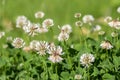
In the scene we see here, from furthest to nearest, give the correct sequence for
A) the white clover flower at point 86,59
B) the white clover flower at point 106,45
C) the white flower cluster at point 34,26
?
the white flower cluster at point 34,26 → the white clover flower at point 106,45 → the white clover flower at point 86,59

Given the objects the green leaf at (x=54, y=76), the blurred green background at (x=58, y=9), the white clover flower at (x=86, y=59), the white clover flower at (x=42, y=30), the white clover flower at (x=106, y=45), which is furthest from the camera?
the blurred green background at (x=58, y=9)

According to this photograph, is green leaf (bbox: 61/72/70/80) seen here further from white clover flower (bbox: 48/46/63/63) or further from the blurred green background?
the blurred green background

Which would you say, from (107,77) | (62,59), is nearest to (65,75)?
(62,59)

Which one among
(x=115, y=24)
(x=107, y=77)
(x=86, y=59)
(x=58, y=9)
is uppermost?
(x=58, y=9)

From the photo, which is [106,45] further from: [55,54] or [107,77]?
[55,54]

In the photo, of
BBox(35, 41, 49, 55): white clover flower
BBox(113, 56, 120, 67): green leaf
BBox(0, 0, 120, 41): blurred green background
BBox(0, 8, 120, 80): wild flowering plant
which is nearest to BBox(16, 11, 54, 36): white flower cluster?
BBox(0, 8, 120, 80): wild flowering plant

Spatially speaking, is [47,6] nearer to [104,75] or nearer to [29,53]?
[29,53]

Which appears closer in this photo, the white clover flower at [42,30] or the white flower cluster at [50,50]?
the white flower cluster at [50,50]

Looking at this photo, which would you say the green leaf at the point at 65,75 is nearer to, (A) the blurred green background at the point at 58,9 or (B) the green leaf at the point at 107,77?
(B) the green leaf at the point at 107,77

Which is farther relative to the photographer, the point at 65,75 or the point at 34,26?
the point at 34,26

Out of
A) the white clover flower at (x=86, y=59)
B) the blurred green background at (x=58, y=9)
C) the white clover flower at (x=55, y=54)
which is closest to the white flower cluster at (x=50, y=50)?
the white clover flower at (x=55, y=54)
